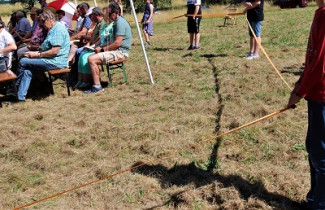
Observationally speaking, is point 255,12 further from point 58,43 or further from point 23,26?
point 23,26

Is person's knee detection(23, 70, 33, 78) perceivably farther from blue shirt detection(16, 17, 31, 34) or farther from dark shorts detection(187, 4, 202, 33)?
dark shorts detection(187, 4, 202, 33)

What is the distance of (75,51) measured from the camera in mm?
7156

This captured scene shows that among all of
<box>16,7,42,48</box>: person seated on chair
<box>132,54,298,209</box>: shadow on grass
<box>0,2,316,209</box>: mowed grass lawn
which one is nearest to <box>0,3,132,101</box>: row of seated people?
<box>0,2,316,209</box>: mowed grass lawn

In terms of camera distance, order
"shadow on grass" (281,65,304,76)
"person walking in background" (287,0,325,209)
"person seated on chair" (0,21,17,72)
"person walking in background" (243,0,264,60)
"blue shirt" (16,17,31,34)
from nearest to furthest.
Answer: "person walking in background" (287,0,325,209) < "person seated on chair" (0,21,17,72) < "shadow on grass" (281,65,304,76) < "person walking in background" (243,0,264,60) < "blue shirt" (16,17,31,34)

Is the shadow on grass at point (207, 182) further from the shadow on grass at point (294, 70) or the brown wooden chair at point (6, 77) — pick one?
the shadow on grass at point (294, 70)

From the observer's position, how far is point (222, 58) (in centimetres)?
793

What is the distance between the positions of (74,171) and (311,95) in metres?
2.32

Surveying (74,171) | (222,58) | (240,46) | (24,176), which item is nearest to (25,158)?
(24,176)

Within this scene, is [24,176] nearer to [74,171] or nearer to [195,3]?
[74,171]

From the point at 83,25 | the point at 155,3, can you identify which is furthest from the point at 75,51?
the point at 155,3

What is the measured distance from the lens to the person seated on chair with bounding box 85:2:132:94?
6102 mm

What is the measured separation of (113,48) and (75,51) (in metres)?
1.26

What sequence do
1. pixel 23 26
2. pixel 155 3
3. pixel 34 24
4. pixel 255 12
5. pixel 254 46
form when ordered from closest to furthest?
pixel 255 12 → pixel 254 46 → pixel 34 24 → pixel 23 26 → pixel 155 3

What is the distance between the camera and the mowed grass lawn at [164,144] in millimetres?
3004
